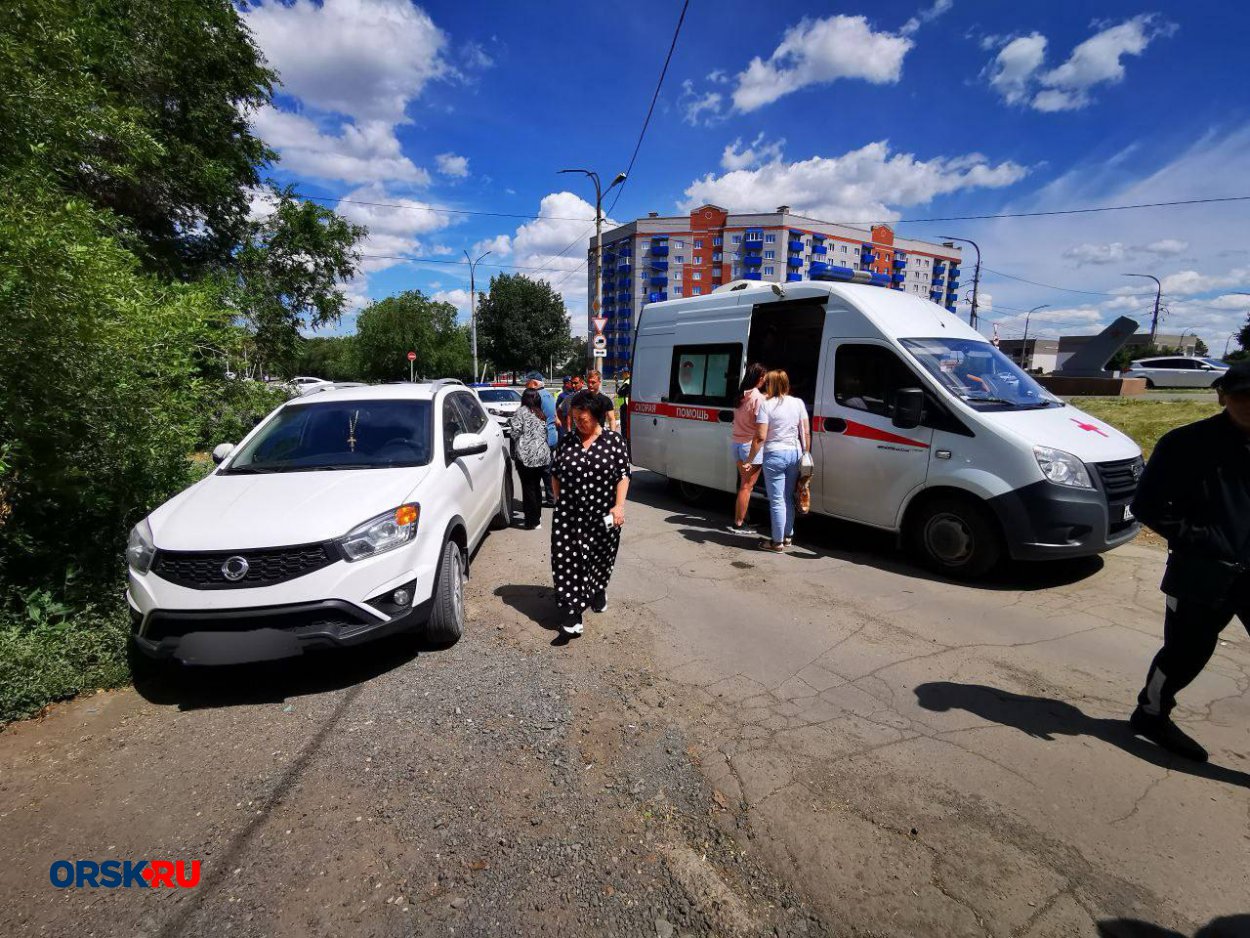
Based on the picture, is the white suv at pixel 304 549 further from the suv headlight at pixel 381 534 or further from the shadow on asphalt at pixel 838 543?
the shadow on asphalt at pixel 838 543

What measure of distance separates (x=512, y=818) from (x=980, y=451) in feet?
14.6

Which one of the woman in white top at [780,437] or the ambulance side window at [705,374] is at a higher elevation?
the ambulance side window at [705,374]

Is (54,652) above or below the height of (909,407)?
below

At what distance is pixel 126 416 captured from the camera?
394 centimetres

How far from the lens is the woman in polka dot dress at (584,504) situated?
3943 mm

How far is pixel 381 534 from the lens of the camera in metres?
3.38

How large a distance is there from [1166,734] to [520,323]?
4867cm

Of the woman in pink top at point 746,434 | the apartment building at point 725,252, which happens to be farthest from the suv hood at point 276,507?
the apartment building at point 725,252

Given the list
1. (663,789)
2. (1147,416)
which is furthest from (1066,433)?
(1147,416)

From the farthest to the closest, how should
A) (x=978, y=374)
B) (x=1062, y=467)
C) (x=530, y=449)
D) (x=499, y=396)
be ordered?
1. (x=499, y=396)
2. (x=530, y=449)
3. (x=978, y=374)
4. (x=1062, y=467)

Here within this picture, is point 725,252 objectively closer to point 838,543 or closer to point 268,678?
point 838,543

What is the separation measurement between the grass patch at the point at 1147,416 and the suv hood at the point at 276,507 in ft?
40.3

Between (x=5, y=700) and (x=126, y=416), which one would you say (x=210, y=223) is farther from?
(x=5, y=700)

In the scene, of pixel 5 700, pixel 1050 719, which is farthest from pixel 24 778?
pixel 1050 719
